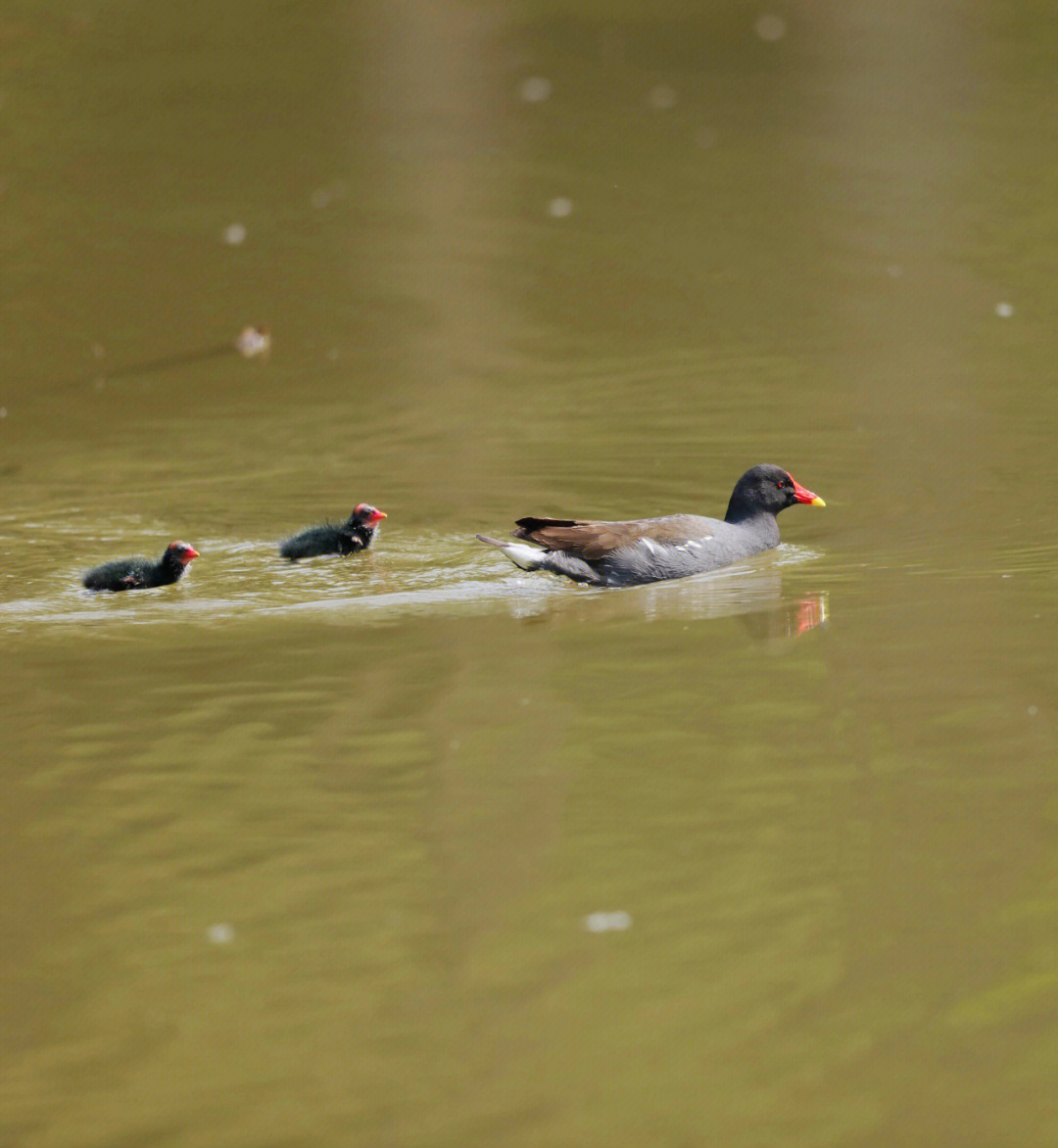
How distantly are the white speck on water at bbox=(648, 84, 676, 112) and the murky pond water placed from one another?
0.05 m

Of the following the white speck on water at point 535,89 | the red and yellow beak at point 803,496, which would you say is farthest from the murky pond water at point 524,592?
the red and yellow beak at point 803,496

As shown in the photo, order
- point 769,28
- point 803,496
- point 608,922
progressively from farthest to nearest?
point 769,28
point 803,496
point 608,922

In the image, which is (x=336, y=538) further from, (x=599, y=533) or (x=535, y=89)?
(x=535, y=89)

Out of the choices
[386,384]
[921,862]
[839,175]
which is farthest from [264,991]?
[839,175]

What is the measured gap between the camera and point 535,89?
18062mm

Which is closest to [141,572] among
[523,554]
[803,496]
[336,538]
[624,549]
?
[336,538]

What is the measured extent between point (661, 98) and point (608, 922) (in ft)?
47.1

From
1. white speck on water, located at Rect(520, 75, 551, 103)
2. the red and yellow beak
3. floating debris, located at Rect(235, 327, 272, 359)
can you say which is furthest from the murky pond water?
the red and yellow beak

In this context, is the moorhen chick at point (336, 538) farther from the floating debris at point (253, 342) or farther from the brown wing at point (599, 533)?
the floating debris at point (253, 342)

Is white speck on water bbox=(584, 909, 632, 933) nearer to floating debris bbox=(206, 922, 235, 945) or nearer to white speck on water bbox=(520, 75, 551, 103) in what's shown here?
floating debris bbox=(206, 922, 235, 945)

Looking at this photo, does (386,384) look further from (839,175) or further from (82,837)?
(82,837)

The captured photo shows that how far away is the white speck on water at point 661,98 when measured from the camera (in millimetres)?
17969

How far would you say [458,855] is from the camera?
5.45 meters

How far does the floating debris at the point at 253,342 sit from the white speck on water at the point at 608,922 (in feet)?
36.5
